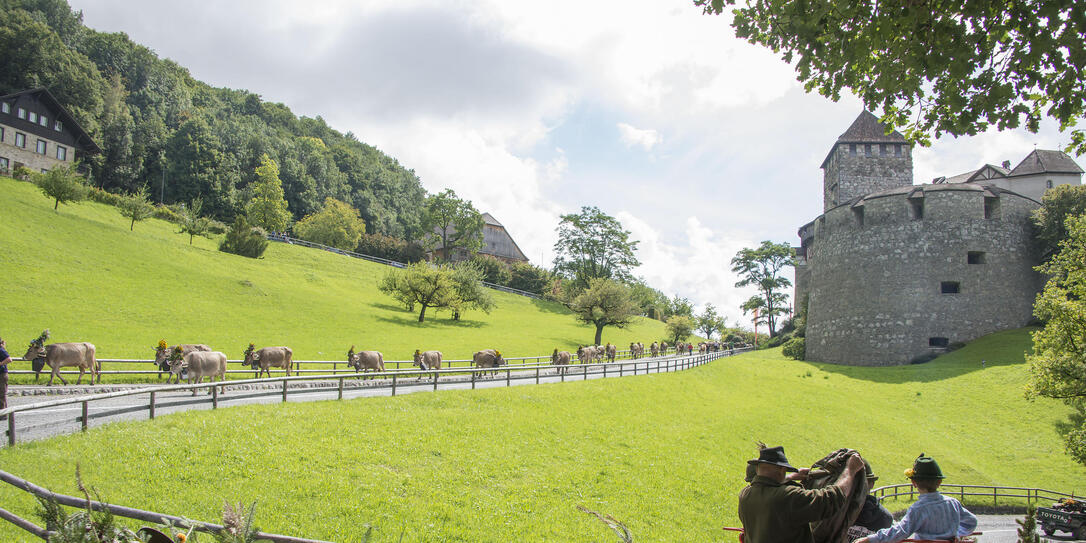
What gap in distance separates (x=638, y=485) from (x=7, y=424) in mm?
11169

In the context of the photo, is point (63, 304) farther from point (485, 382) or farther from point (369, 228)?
point (369, 228)

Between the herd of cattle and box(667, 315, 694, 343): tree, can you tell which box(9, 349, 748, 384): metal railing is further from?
box(667, 315, 694, 343): tree

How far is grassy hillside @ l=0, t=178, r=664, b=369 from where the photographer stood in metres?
24.4

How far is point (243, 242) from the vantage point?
47375 millimetres

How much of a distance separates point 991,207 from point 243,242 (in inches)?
2345

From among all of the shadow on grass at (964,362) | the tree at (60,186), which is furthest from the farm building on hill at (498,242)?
the shadow on grass at (964,362)

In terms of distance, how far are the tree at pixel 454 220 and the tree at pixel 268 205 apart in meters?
18.6

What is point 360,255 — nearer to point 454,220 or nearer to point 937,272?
point 454,220

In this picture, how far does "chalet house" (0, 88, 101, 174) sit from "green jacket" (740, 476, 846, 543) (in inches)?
2703

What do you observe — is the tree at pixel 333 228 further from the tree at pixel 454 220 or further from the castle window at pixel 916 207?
the castle window at pixel 916 207

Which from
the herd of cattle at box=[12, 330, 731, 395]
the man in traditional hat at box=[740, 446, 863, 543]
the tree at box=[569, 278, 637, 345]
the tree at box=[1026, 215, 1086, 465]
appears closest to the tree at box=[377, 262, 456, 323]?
the tree at box=[569, 278, 637, 345]

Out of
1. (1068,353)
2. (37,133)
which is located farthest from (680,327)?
(37,133)

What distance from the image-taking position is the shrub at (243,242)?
4697cm

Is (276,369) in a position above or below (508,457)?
above
